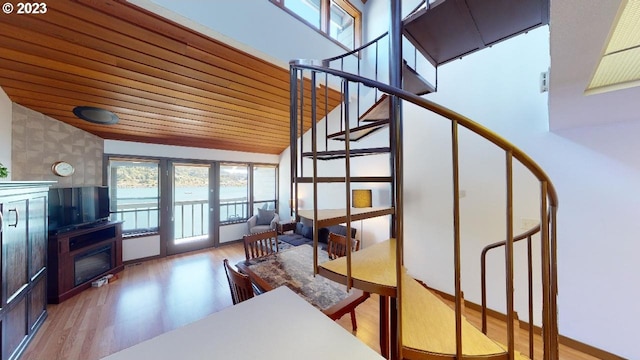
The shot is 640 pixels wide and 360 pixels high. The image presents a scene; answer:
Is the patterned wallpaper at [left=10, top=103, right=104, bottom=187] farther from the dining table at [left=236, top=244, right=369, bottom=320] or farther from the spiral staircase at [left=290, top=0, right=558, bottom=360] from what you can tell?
the spiral staircase at [left=290, top=0, right=558, bottom=360]

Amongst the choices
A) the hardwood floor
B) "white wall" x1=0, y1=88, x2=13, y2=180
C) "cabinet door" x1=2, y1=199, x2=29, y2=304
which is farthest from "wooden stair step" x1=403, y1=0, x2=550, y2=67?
"white wall" x1=0, y1=88, x2=13, y2=180

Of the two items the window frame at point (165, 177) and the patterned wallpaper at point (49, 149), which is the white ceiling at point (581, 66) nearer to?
the patterned wallpaper at point (49, 149)

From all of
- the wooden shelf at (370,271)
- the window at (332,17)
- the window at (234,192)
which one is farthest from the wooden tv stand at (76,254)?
the window at (332,17)

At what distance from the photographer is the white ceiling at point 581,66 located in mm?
840

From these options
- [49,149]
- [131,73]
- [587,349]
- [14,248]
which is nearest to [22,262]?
[14,248]

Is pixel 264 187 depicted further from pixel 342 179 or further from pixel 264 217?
pixel 342 179

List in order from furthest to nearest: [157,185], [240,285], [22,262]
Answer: [157,185]
[22,262]
[240,285]

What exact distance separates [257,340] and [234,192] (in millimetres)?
4996

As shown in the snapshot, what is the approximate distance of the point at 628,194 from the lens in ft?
5.91

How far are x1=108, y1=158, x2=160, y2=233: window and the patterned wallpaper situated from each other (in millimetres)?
308

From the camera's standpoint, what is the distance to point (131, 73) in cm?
247

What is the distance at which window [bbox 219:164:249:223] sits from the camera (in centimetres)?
518

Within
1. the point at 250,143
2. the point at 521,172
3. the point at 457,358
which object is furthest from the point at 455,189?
the point at 250,143

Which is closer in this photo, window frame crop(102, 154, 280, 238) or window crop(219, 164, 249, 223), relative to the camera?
window frame crop(102, 154, 280, 238)
